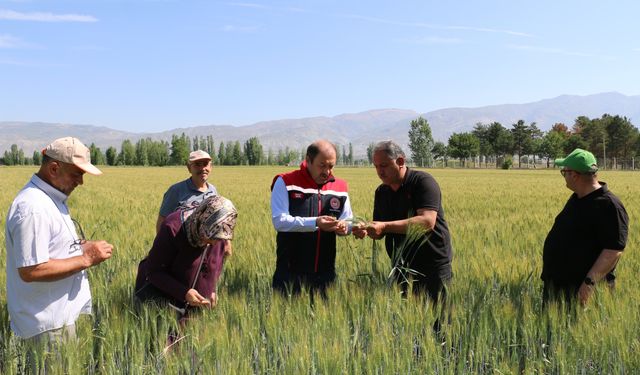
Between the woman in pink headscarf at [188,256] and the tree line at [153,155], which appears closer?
the woman in pink headscarf at [188,256]

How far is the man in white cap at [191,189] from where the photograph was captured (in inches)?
187

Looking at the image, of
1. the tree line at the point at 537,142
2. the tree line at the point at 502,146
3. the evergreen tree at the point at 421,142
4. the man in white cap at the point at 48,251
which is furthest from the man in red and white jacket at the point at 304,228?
the evergreen tree at the point at 421,142

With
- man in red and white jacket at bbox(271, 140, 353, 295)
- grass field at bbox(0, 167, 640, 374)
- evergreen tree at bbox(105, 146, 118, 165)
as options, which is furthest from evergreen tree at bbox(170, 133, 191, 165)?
grass field at bbox(0, 167, 640, 374)

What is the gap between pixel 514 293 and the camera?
12.8 ft

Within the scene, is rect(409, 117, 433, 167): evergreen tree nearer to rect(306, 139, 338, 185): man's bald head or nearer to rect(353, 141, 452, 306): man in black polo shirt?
rect(353, 141, 452, 306): man in black polo shirt

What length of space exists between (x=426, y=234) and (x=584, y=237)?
1.03 m

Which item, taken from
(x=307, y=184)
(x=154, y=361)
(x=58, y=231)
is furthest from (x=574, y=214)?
(x=58, y=231)

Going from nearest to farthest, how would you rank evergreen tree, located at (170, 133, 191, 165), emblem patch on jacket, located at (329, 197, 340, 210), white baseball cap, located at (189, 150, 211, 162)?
1. emblem patch on jacket, located at (329, 197, 340, 210)
2. white baseball cap, located at (189, 150, 211, 162)
3. evergreen tree, located at (170, 133, 191, 165)

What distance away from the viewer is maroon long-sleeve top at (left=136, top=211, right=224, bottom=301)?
2758 millimetres

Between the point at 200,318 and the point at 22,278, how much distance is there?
2.92 ft

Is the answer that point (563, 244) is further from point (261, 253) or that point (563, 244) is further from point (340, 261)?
point (261, 253)

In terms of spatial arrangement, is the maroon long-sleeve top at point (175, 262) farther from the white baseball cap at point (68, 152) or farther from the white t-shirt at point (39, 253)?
the white baseball cap at point (68, 152)

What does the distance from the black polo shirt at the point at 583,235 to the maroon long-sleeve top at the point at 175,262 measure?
7.61ft

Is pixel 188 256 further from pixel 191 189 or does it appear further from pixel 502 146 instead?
pixel 502 146
